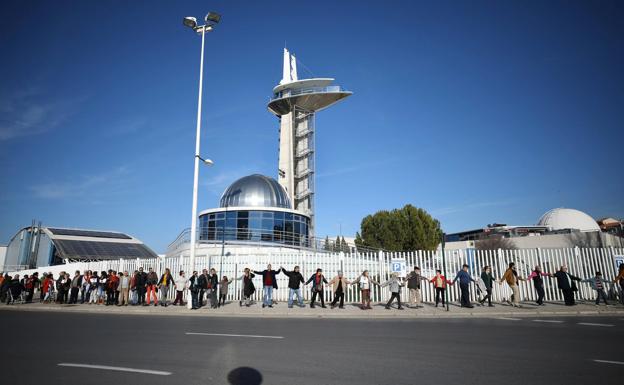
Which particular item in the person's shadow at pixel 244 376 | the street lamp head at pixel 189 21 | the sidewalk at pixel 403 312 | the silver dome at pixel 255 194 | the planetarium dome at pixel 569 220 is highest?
the street lamp head at pixel 189 21

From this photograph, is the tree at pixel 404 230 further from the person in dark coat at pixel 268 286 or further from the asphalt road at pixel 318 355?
the asphalt road at pixel 318 355

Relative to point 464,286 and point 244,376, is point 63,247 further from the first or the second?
point 244,376

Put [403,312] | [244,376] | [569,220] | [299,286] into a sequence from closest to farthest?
[244,376], [403,312], [299,286], [569,220]

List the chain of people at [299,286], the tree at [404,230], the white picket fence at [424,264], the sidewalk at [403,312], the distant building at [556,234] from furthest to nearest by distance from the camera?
the distant building at [556,234] < the tree at [404,230] < the white picket fence at [424,264] < the chain of people at [299,286] < the sidewalk at [403,312]

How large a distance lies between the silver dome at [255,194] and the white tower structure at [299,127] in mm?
9641

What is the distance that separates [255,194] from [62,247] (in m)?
23.4

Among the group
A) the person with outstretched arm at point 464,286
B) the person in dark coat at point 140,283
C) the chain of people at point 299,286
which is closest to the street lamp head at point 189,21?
the chain of people at point 299,286

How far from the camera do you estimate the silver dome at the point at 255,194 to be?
32250mm

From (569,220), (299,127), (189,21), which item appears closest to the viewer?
(189,21)

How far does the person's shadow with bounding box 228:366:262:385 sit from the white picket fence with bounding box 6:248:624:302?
43.2 feet

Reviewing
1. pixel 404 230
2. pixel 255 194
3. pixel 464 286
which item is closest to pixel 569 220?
pixel 404 230

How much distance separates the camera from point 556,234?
58.0 meters

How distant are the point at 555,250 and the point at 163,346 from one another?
17.9 m

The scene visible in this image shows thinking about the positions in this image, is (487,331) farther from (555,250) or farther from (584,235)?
(584,235)
